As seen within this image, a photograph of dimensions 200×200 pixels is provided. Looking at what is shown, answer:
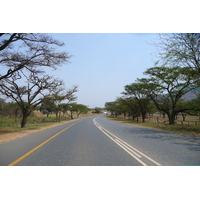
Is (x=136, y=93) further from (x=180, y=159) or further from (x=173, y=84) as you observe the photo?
(x=180, y=159)

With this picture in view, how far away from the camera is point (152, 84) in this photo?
2905 cm

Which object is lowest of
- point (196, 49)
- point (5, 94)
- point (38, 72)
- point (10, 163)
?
point (10, 163)

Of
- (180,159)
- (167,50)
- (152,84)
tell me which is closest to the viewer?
(180,159)

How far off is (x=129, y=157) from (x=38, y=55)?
34.5 feet

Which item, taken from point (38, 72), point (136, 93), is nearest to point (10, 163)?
point (38, 72)

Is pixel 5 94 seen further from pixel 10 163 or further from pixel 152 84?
pixel 152 84

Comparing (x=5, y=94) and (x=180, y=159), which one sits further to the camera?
(x=5, y=94)

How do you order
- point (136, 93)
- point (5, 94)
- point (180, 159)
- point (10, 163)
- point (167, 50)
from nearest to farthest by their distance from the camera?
point (10, 163)
point (180, 159)
point (167, 50)
point (5, 94)
point (136, 93)

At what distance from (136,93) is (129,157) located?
36.6 meters

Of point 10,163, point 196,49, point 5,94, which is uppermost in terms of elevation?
point 196,49

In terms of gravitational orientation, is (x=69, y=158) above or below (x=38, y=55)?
below

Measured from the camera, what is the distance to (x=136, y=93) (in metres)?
41.3

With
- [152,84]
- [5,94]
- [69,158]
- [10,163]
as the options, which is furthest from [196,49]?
[5,94]

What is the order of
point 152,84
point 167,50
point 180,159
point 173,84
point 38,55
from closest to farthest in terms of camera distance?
point 180,159 → point 167,50 → point 38,55 → point 173,84 → point 152,84
